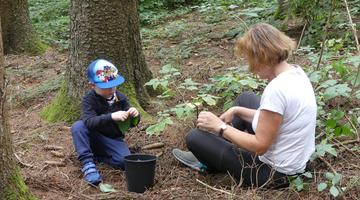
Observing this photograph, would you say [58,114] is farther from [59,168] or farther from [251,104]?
[251,104]

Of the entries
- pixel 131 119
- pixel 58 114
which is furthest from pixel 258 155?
pixel 58 114

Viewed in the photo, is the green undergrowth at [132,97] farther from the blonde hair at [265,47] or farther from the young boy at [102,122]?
the blonde hair at [265,47]

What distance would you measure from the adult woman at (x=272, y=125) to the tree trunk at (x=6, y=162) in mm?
1229

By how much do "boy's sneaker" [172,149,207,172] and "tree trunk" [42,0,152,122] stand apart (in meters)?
1.07

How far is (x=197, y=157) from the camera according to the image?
3557 millimetres

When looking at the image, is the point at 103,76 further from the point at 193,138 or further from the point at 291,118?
the point at 291,118

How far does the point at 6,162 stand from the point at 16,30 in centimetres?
705

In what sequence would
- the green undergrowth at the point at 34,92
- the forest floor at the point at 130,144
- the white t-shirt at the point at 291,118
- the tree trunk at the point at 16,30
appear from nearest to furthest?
the white t-shirt at the point at 291,118
the forest floor at the point at 130,144
the green undergrowth at the point at 34,92
the tree trunk at the point at 16,30

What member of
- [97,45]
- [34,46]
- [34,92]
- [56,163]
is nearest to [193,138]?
[56,163]

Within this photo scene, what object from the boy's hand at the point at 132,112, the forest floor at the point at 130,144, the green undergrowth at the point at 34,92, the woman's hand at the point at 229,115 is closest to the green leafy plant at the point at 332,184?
the forest floor at the point at 130,144

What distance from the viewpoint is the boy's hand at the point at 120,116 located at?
358 cm

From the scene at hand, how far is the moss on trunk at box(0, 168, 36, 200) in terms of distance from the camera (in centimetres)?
270

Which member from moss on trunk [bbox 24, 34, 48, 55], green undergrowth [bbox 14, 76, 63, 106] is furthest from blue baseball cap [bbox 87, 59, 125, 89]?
moss on trunk [bbox 24, 34, 48, 55]

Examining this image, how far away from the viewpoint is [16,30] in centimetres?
919
